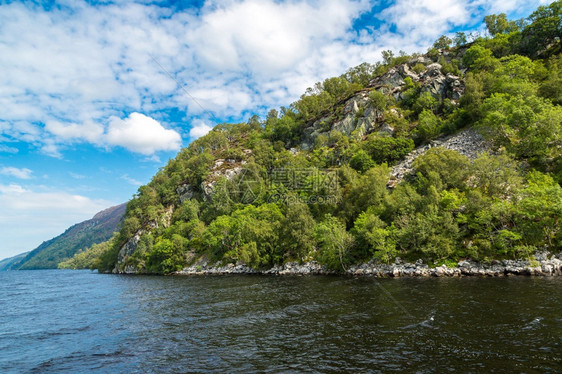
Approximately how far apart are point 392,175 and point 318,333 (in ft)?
204

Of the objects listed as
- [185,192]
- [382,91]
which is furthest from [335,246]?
[382,91]

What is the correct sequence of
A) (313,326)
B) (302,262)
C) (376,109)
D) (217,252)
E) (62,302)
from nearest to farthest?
(313,326), (62,302), (302,262), (217,252), (376,109)

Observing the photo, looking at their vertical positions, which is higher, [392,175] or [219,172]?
[219,172]

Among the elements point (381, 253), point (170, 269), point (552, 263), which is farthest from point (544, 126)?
point (170, 269)

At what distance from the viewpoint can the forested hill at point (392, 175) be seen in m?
44.8

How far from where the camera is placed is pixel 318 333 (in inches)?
819

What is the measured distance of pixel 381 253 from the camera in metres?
46.6

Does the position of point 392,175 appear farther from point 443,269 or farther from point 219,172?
point 219,172

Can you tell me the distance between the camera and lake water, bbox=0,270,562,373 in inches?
613

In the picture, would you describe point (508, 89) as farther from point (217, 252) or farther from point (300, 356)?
point (217, 252)

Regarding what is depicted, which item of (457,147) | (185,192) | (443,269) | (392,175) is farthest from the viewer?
(185,192)

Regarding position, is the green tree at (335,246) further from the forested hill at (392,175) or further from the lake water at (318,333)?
the lake water at (318,333)

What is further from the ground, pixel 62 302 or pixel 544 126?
pixel 544 126

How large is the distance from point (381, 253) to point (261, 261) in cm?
2977
